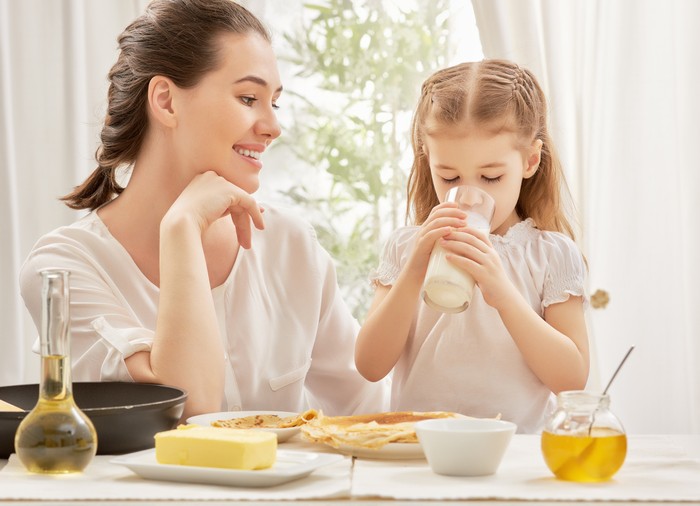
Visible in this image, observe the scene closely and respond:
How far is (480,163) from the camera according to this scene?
1.87 metres

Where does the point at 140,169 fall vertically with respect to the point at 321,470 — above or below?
→ above

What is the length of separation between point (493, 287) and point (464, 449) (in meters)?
0.65

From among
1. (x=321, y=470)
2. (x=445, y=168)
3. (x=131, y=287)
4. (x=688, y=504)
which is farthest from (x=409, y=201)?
(x=688, y=504)

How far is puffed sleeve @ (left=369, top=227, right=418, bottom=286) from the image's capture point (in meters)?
2.06

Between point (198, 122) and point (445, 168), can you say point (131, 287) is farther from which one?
point (445, 168)

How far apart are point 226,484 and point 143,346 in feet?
2.05

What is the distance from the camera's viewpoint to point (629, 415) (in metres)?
3.12

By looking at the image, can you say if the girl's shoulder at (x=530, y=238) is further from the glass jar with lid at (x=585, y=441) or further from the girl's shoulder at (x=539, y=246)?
the glass jar with lid at (x=585, y=441)

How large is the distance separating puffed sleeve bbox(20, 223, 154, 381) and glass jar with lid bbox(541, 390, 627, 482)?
828 mm

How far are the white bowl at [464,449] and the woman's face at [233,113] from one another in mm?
1006

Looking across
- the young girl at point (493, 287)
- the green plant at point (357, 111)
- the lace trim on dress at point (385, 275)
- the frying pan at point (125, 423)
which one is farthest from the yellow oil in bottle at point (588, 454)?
the green plant at point (357, 111)

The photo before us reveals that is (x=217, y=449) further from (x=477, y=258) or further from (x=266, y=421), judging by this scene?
(x=477, y=258)

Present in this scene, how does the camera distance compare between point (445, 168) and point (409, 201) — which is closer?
point (445, 168)

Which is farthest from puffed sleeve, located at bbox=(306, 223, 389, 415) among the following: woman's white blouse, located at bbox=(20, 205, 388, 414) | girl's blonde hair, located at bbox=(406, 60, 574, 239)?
girl's blonde hair, located at bbox=(406, 60, 574, 239)
